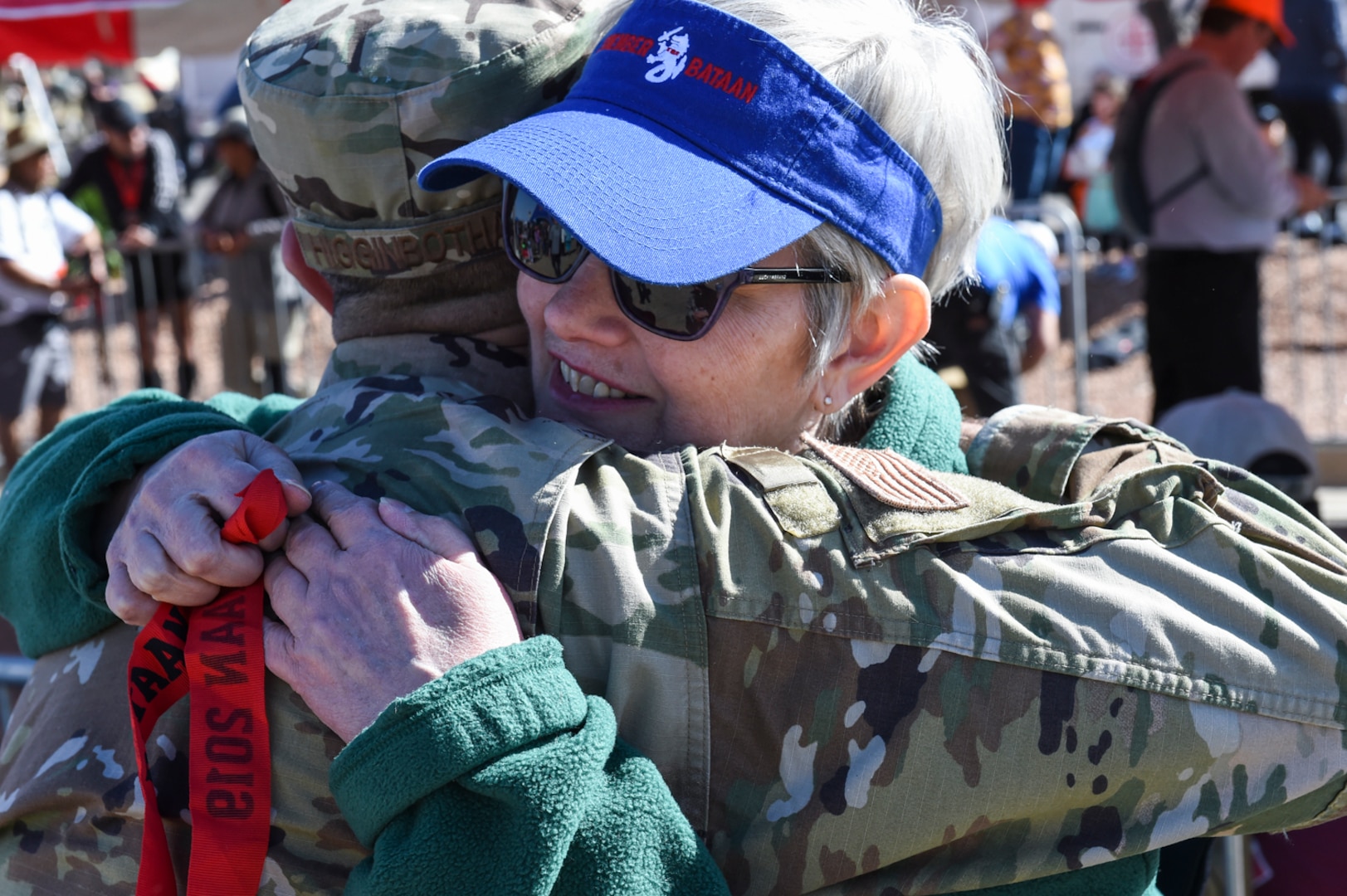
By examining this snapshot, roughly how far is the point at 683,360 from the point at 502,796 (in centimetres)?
59

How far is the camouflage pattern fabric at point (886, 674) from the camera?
1229 millimetres

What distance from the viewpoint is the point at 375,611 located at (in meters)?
1.21

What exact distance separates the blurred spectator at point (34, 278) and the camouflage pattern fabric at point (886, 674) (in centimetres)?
751

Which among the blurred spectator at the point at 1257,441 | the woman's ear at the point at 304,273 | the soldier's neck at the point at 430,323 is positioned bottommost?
the blurred spectator at the point at 1257,441

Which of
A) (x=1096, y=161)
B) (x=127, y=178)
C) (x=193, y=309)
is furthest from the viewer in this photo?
(x=1096, y=161)

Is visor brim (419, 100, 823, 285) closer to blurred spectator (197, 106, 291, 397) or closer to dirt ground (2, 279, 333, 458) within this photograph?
blurred spectator (197, 106, 291, 397)

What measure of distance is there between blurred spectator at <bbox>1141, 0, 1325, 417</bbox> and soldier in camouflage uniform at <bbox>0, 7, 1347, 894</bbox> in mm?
5196

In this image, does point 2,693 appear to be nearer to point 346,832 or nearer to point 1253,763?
point 346,832

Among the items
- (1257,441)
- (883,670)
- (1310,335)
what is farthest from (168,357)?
(883,670)

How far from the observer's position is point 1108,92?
15.0 metres

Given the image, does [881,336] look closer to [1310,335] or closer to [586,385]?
[586,385]

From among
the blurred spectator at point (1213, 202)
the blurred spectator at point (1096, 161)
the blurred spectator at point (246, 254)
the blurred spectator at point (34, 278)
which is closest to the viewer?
the blurred spectator at point (1213, 202)

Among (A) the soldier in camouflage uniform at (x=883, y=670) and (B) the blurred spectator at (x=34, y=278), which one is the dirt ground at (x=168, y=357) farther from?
(A) the soldier in camouflage uniform at (x=883, y=670)

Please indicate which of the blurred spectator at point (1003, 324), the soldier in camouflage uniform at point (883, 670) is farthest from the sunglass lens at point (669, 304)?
the blurred spectator at point (1003, 324)
